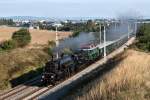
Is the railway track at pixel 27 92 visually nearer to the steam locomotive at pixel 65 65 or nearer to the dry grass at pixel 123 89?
the steam locomotive at pixel 65 65

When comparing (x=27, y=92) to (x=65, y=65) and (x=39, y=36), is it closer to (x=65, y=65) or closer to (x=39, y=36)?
(x=65, y=65)

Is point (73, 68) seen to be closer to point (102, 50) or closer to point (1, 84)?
point (1, 84)

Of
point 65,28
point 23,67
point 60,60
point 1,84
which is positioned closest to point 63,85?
point 60,60

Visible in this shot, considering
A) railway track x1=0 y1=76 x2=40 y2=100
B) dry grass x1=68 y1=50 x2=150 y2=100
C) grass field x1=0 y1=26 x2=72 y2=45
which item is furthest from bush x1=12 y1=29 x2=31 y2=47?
dry grass x1=68 y1=50 x2=150 y2=100

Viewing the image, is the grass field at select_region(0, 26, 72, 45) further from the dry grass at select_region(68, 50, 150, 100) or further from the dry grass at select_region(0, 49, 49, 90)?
the dry grass at select_region(68, 50, 150, 100)

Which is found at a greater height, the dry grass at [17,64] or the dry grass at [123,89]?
the dry grass at [123,89]

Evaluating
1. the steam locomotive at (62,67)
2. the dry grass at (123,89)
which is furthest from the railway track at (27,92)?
the dry grass at (123,89)

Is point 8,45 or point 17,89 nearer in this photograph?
point 17,89

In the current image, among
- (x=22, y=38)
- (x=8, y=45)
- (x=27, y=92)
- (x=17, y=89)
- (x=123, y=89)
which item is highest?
(x=123, y=89)

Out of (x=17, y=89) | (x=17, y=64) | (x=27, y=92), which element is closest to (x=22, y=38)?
(x=17, y=64)

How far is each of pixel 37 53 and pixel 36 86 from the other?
2279 centimetres

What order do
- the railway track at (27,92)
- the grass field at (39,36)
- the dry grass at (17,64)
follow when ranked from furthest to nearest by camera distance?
1. the grass field at (39,36)
2. the dry grass at (17,64)
3. the railway track at (27,92)

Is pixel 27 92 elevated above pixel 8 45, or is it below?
above

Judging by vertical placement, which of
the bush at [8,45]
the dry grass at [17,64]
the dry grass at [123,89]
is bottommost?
the bush at [8,45]
